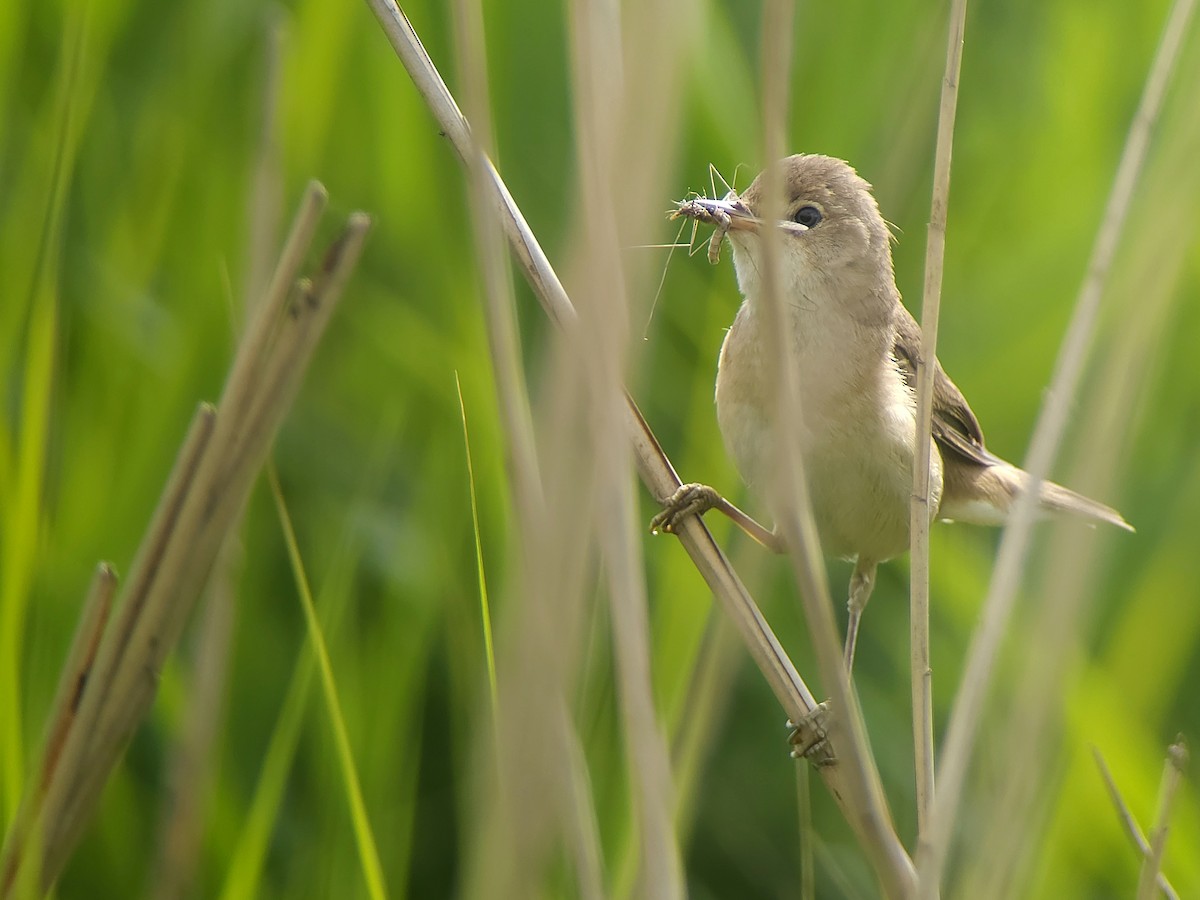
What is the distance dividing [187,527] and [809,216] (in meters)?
1.22

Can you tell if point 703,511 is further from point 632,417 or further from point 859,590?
point 859,590

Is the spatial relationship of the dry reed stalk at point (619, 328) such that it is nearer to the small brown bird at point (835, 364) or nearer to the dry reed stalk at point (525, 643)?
the dry reed stalk at point (525, 643)

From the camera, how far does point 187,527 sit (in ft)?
4.56

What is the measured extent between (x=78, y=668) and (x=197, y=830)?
28cm

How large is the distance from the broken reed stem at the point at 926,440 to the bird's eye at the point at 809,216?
83 centimetres

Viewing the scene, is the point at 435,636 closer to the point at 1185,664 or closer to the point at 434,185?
the point at 434,185

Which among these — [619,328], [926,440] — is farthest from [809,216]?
[619,328]

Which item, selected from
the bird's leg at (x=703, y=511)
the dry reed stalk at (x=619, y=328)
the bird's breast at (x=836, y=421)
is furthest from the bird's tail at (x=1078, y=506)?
the dry reed stalk at (x=619, y=328)

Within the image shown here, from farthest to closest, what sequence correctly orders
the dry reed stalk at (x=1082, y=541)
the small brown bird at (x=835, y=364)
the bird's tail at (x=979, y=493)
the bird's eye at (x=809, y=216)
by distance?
the bird's tail at (x=979, y=493), the bird's eye at (x=809, y=216), the small brown bird at (x=835, y=364), the dry reed stalk at (x=1082, y=541)

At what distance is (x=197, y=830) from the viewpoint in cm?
155

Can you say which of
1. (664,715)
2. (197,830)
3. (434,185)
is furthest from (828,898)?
(434,185)

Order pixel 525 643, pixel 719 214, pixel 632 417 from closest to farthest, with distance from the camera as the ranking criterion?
1. pixel 525 643
2. pixel 632 417
3. pixel 719 214

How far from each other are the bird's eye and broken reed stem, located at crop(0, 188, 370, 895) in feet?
3.27

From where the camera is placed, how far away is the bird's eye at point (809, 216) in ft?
7.09
